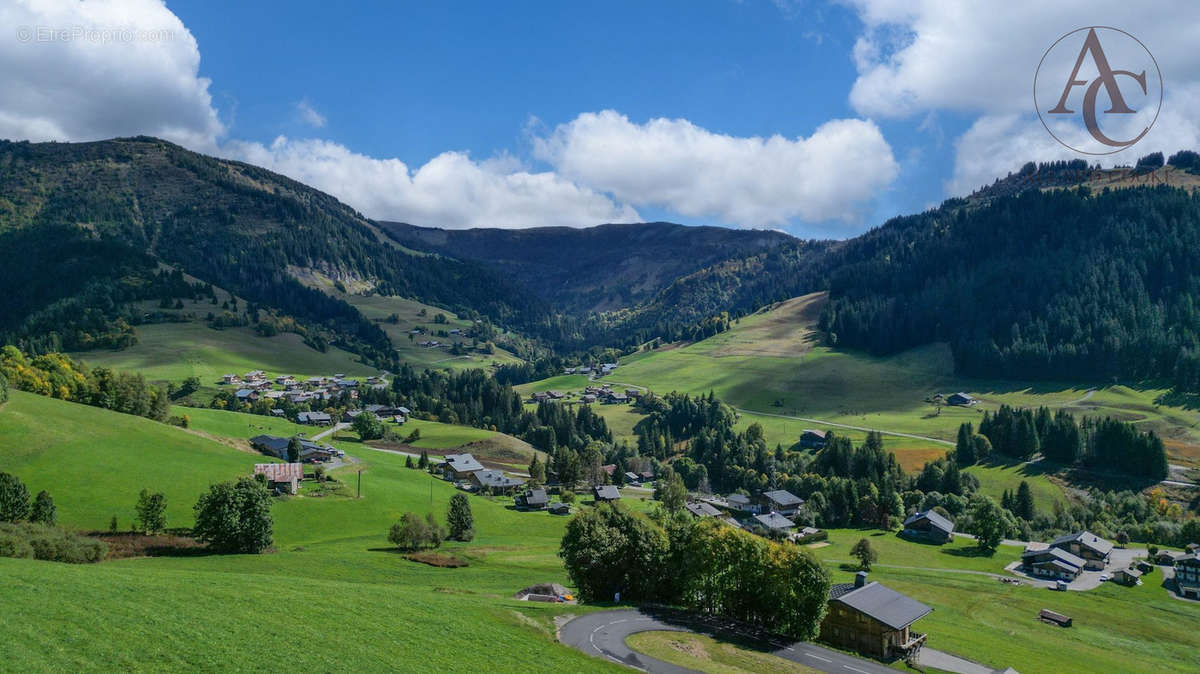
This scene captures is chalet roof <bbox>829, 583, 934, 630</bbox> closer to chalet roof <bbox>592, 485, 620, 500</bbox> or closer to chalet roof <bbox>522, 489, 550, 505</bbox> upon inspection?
chalet roof <bbox>522, 489, 550, 505</bbox>

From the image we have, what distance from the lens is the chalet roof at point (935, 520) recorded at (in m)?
105

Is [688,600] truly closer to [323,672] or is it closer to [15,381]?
[323,672]

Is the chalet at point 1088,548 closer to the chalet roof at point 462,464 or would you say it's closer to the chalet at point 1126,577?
the chalet at point 1126,577

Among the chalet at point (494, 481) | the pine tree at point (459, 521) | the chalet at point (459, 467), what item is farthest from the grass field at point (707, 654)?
the chalet at point (459, 467)

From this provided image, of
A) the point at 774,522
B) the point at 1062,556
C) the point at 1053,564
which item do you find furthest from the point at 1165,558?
the point at 774,522

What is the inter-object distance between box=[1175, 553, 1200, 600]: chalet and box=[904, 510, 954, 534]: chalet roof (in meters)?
28.2

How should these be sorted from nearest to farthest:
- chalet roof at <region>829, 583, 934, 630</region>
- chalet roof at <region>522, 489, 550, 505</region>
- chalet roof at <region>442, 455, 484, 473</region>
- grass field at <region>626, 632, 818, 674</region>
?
1. grass field at <region>626, 632, 818, 674</region>
2. chalet roof at <region>829, 583, 934, 630</region>
3. chalet roof at <region>522, 489, 550, 505</region>
4. chalet roof at <region>442, 455, 484, 473</region>

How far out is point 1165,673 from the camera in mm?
52906

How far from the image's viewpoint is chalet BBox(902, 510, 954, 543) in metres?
104

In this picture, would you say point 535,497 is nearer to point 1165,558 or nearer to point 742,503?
point 742,503

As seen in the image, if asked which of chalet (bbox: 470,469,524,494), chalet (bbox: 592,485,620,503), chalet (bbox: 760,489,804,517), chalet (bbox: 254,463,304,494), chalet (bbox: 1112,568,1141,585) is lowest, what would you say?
chalet (bbox: 1112,568,1141,585)

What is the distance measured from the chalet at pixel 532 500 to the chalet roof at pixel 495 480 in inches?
351

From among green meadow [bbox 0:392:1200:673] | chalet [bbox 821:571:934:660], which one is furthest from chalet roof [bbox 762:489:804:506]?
chalet [bbox 821:571:934:660]

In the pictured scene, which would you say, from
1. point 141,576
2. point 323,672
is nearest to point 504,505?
point 141,576
